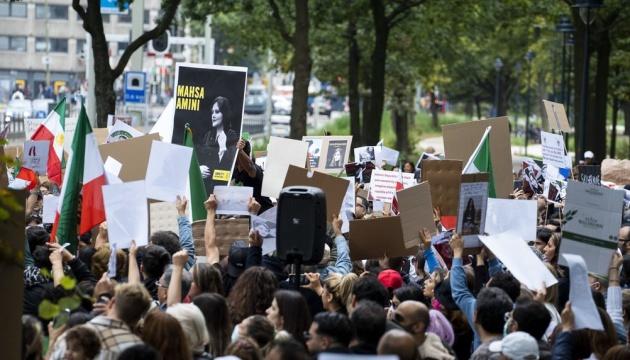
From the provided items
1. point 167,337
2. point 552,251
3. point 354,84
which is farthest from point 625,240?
point 354,84

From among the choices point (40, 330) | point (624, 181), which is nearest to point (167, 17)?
point (624, 181)

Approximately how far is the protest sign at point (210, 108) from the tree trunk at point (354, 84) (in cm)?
2442

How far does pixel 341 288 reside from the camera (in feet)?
28.8

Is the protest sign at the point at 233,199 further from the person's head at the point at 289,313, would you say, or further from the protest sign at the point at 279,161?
the person's head at the point at 289,313

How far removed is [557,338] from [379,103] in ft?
88.8

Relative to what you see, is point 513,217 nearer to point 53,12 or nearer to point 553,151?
point 553,151

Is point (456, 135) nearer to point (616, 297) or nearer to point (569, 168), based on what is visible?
point (569, 168)

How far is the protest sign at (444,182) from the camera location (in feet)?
43.0

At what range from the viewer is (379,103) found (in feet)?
115

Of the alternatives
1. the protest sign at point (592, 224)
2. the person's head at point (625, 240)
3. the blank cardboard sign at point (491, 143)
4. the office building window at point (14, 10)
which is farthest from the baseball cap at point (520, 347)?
the office building window at point (14, 10)

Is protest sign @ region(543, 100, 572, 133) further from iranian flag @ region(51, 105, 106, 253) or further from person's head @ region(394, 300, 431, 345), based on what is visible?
person's head @ region(394, 300, 431, 345)

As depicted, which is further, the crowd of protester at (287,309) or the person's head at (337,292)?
the person's head at (337,292)

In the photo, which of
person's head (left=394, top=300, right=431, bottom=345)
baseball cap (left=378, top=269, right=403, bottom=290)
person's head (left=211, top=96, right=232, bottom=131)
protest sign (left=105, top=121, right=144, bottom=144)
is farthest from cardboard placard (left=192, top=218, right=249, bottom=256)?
protest sign (left=105, top=121, right=144, bottom=144)

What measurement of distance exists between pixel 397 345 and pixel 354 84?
34111 mm
